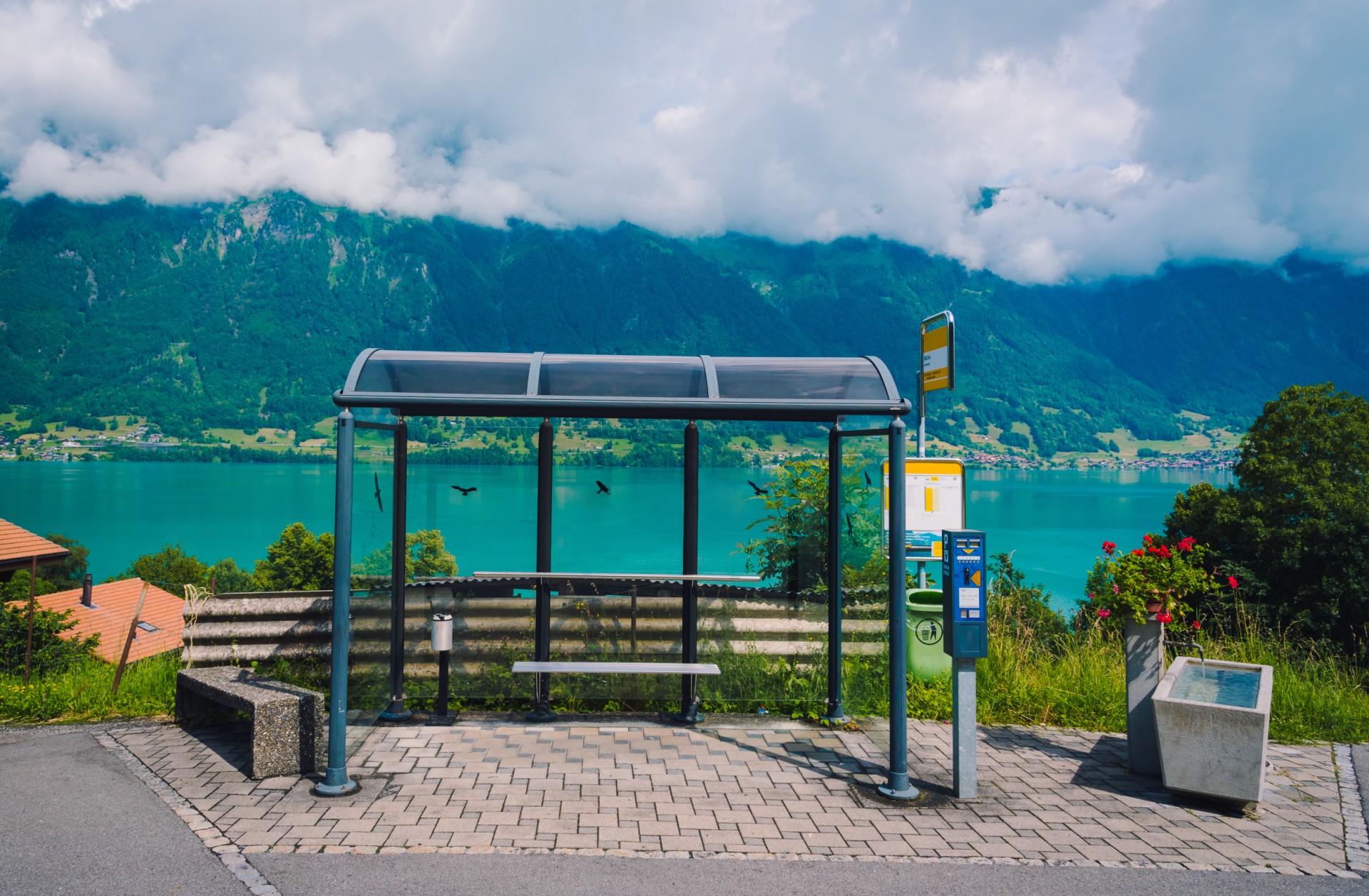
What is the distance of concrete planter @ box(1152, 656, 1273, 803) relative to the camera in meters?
4.55

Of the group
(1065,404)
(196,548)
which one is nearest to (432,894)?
(196,548)

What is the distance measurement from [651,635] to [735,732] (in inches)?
37.5

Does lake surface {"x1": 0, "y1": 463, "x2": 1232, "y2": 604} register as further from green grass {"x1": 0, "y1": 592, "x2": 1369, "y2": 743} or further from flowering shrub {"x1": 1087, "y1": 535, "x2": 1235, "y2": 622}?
flowering shrub {"x1": 1087, "y1": 535, "x2": 1235, "y2": 622}

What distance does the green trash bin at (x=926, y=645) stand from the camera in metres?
7.04

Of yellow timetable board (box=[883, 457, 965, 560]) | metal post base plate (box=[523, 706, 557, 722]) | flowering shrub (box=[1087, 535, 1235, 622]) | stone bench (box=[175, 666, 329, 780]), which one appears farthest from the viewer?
yellow timetable board (box=[883, 457, 965, 560])

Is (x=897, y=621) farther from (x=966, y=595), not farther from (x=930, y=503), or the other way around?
(x=930, y=503)

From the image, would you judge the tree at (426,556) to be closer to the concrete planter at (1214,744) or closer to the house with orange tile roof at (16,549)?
the concrete planter at (1214,744)

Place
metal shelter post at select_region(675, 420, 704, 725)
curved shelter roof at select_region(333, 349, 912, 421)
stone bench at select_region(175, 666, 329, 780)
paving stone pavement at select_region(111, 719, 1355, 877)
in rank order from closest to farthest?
paving stone pavement at select_region(111, 719, 1355, 877)
stone bench at select_region(175, 666, 329, 780)
curved shelter roof at select_region(333, 349, 912, 421)
metal shelter post at select_region(675, 420, 704, 725)

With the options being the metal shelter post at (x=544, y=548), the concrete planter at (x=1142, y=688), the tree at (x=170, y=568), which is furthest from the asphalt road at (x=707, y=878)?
the tree at (x=170, y=568)

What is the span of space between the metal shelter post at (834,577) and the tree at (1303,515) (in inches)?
307

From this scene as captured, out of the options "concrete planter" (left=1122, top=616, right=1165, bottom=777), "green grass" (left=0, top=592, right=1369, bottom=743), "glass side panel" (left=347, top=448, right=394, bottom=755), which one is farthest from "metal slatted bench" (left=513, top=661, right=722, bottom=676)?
"concrete planter" (left=1122, top=616, right=1165, bottom=777)

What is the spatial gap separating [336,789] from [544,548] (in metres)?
2.19

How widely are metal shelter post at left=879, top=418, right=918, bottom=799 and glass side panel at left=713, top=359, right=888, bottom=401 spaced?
1.50 feet

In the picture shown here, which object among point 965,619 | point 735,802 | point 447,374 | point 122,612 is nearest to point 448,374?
point 447,374
